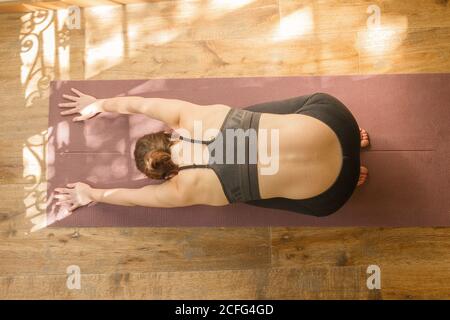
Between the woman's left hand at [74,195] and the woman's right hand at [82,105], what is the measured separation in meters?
0.33

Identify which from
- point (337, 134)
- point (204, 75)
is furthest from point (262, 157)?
point (204, 75)

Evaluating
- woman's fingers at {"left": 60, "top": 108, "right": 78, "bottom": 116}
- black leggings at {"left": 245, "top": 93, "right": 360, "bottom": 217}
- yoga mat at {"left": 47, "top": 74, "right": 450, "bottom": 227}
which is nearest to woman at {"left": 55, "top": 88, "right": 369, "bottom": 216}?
black leggings at {"left": 245, "top": 93, "right": 360, "bottom": 217}

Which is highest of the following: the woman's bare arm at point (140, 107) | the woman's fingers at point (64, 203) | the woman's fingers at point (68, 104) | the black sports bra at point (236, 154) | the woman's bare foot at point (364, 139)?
the woman's fingers at point (68, 104)

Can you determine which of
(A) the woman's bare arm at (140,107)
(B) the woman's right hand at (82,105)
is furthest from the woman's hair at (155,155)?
(B) the woman's right hand at (82,105)

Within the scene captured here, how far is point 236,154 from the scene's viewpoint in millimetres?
1414

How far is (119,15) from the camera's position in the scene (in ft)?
6.59

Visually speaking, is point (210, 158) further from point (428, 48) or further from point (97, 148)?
point (428, 48)

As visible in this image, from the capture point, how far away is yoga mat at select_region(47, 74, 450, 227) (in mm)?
1822

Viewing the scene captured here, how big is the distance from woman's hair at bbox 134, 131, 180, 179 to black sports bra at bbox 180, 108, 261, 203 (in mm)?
79

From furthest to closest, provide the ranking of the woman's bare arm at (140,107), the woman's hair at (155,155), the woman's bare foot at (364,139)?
the woman's bare foot at (364,139) → the woman's bare arm at (140,107) → the woman's hair at (155,155)

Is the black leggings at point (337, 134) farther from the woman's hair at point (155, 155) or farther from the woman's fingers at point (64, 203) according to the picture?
the woman's fingers at point (64, 203)

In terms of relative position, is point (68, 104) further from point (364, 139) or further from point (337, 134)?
point (364, 139)

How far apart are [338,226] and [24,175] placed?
1558mm

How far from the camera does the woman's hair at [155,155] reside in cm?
137
